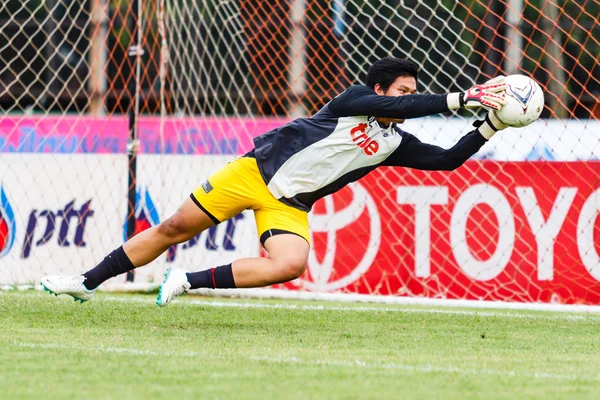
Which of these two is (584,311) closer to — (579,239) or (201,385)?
(579,239)

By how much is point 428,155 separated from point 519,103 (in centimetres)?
70

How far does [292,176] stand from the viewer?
6.02 meters

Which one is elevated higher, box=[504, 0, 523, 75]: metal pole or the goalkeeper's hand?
the goalkeeper's hand

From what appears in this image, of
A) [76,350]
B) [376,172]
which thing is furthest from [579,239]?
[76,350]

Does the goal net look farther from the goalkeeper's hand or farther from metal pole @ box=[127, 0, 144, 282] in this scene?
the goalkeeper's hand

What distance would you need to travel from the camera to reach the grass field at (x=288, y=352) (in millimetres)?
4000

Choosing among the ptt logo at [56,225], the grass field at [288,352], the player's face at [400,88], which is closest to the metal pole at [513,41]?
the ptt logo at [56,225]

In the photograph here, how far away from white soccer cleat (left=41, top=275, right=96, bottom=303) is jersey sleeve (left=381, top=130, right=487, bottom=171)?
1800 mm

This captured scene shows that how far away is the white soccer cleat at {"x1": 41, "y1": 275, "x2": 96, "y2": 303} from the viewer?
20.1 feet

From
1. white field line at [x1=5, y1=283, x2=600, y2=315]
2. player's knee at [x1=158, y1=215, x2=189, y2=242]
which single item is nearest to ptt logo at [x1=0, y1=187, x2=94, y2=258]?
white field line at [x1=5, y1=283, x2=600, y2=315]

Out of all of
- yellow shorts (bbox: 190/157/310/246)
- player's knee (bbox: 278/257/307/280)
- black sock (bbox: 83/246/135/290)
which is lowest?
black sock (bbox: 83/246/135/290)

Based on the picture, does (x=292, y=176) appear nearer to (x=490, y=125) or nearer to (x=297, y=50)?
(x=490, y=125)

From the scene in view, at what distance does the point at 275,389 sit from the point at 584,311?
4.19 m

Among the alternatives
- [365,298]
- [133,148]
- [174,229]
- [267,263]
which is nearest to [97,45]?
[133,148]
